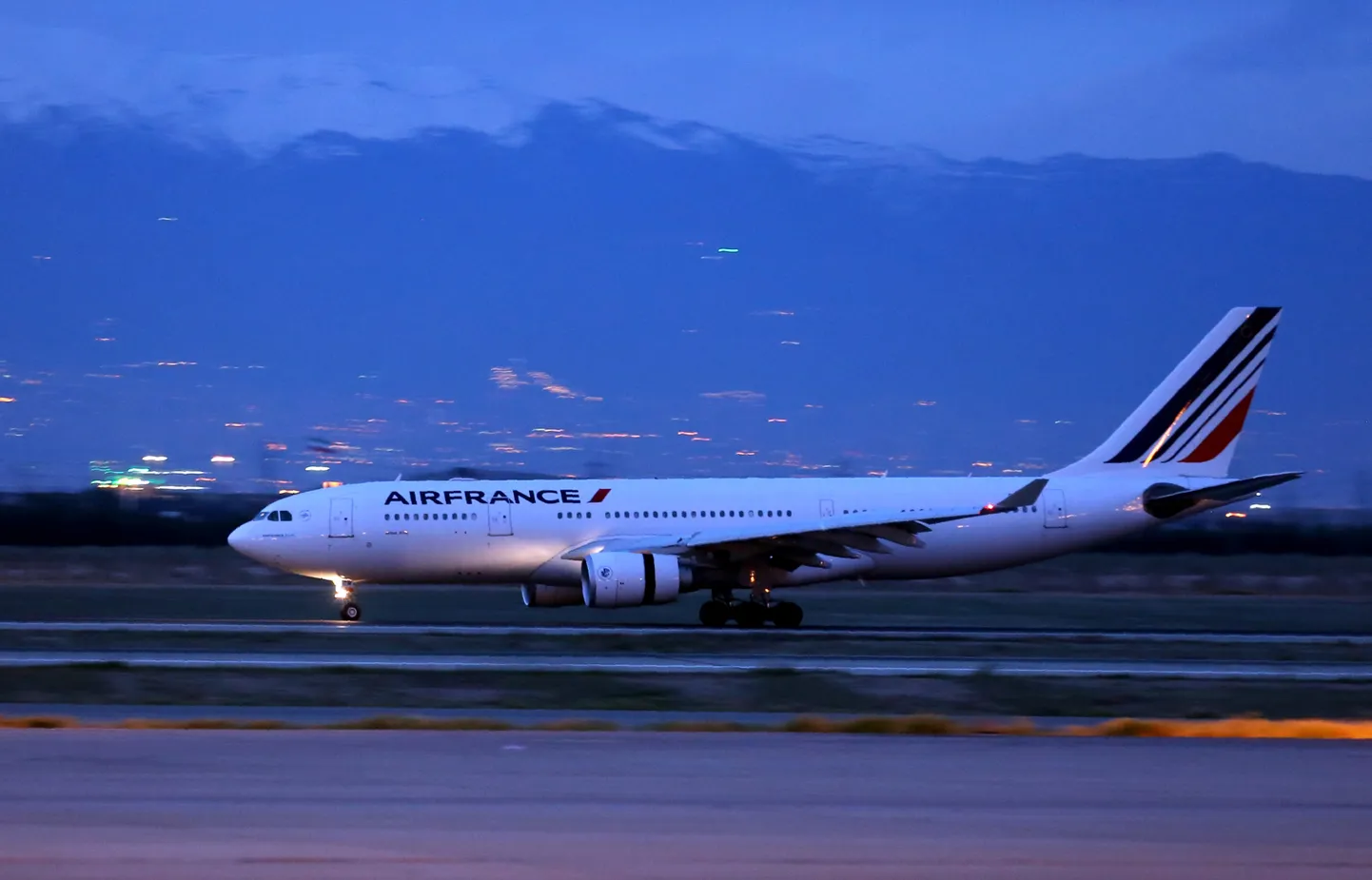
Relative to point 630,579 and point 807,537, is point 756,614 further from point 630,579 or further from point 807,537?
point 630,579

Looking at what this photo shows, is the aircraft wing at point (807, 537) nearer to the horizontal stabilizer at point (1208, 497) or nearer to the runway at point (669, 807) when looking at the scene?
the horizontal stabilizer at point (1208, 497)

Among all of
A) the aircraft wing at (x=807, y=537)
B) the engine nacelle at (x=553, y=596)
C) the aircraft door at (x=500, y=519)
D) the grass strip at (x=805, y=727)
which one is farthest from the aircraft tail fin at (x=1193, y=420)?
the grass strip at (x=805, y=727)

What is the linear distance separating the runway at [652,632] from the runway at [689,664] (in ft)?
11.8

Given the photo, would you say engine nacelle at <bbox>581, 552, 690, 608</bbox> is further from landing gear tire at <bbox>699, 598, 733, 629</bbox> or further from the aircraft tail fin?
the aircraft tail fin

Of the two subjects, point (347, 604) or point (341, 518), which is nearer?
point (347, 604)

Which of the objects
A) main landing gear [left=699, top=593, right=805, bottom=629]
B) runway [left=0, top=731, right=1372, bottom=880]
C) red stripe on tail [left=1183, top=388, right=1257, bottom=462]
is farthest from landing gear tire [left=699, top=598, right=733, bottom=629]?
runway [left=0, top=731, right=1372, bottom=880]

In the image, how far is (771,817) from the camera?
32.0ft

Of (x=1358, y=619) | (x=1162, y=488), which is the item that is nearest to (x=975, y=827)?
(x=1162, y=488)

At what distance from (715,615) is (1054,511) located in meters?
7.23

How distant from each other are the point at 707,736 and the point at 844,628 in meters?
16.4

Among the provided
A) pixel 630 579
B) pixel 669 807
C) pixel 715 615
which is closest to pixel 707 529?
pixel 715 615

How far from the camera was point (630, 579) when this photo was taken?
29656mm

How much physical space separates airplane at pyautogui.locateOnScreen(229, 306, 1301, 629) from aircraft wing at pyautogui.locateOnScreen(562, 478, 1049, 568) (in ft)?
0.13

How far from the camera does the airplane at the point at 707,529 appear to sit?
3072 centimetres
